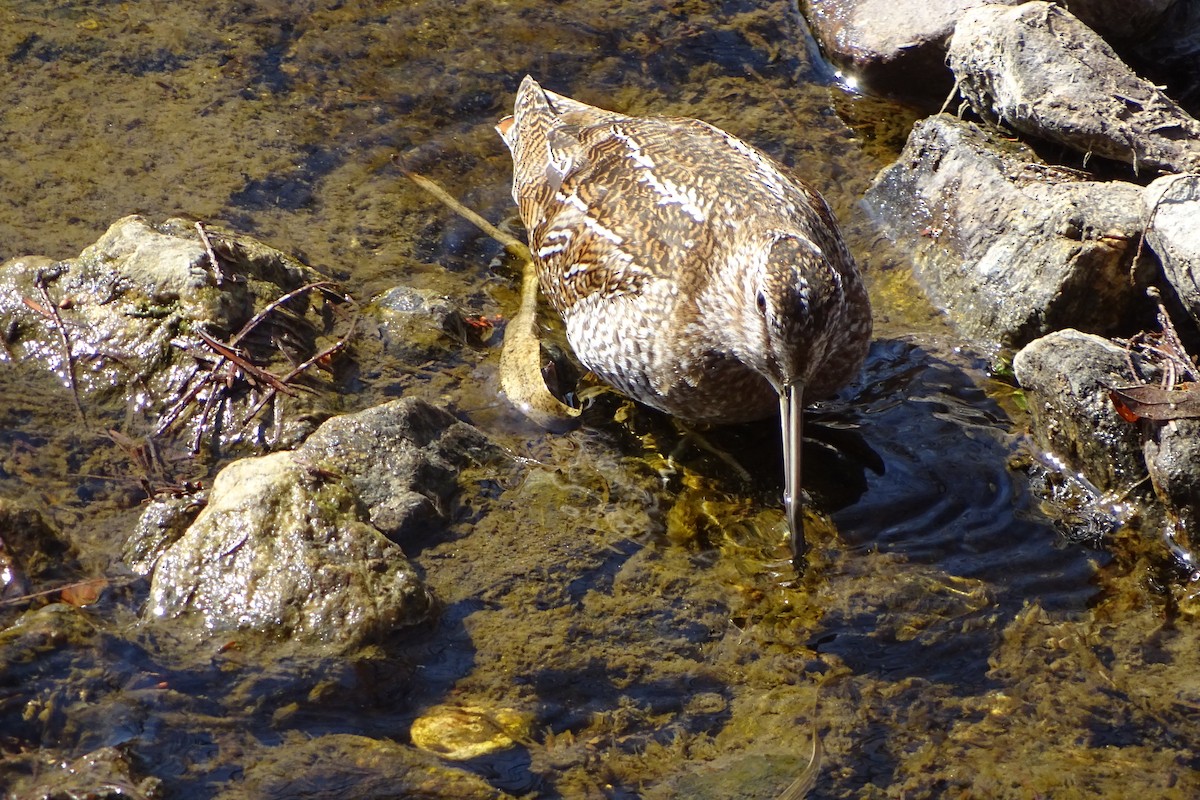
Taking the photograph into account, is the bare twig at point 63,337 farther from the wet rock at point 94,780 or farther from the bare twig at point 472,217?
the bare twig at point 472,217

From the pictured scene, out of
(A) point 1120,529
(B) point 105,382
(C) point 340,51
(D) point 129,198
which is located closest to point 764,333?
(A) point 1120,529

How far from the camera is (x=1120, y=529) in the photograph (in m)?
5.53

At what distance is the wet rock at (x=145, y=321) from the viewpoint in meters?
5.77

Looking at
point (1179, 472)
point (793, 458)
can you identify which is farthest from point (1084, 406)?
point (793, 458)

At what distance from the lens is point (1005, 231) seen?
675 cm

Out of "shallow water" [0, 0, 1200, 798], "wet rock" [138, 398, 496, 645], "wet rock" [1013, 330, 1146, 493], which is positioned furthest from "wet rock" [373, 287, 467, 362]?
"wet rock" [1013, 330, 1146, 493]

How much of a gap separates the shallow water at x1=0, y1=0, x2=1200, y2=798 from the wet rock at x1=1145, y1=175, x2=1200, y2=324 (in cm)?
98

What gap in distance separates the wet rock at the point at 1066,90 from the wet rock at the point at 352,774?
4.93 metres

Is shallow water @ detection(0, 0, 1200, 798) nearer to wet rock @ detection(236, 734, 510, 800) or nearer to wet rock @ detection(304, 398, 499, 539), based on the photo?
wet rock @ detection(236, 734, 510, 800)

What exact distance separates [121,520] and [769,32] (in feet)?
19.0

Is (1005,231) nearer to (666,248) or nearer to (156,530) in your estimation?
(666,248)

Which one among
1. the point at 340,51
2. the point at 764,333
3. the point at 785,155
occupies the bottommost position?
the point at 764,333

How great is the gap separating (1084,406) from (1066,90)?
91.3 inches

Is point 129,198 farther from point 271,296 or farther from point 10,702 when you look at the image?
point 10,702
